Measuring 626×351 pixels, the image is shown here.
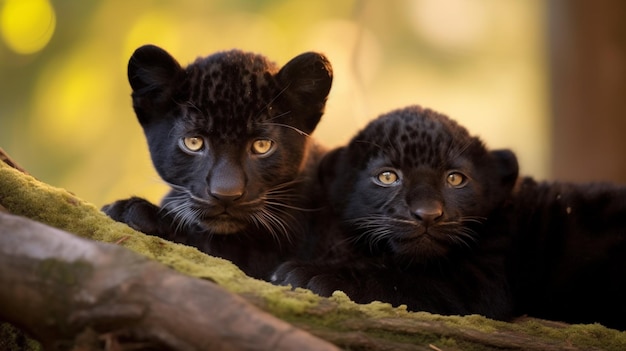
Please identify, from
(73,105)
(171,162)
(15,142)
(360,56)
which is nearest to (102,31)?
(73,105)

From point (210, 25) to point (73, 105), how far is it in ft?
5.08

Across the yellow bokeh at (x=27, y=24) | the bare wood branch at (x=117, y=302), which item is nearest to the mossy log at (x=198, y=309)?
the bare wood branch at (x=117, y=302)

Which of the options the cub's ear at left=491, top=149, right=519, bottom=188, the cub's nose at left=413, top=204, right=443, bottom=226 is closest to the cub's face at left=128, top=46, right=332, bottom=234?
the cub's nose at left=413, top=204, right=443, bottom=226

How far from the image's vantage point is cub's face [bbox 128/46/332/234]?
3336mm

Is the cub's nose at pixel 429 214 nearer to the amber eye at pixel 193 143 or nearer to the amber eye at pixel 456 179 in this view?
the amber eye at pixel 456 179

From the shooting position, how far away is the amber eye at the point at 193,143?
135 inches

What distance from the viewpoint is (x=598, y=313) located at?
136 inches

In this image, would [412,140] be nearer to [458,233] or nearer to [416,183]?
[416,183]

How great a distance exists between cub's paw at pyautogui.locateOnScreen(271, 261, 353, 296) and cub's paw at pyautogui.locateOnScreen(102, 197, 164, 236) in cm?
67

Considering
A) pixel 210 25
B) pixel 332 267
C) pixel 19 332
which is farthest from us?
pixel 210 25

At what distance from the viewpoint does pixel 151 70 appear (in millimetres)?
3432

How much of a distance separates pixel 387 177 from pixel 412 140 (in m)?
0.24

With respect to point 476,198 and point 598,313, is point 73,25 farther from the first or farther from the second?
point 598,313

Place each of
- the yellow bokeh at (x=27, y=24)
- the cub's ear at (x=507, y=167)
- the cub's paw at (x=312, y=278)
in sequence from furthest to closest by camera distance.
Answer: the yellow bokeh at (x=27, y=24) < the cub's ear at (x=507, y=167) < the cub's paw at (x=312, y=278)
